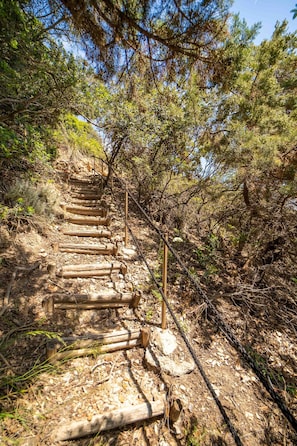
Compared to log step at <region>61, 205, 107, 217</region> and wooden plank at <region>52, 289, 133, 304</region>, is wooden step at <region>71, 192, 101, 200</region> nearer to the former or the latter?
log step at <region>61, 205, 107, 217</region>

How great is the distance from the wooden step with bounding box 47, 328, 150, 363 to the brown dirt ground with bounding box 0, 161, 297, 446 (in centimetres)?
6

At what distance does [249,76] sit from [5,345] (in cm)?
558

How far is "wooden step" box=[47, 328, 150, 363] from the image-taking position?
5.57ft

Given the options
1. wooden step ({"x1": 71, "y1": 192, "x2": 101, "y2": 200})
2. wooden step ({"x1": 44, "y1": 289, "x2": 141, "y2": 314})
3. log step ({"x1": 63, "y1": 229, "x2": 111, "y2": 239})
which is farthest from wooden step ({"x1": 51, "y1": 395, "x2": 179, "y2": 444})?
wooden step ({"x1": 71, "y1": 192, "x2": 101, "y2": 200})

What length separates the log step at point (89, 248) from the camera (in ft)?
10.4

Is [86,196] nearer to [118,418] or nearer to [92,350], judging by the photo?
[92,350]

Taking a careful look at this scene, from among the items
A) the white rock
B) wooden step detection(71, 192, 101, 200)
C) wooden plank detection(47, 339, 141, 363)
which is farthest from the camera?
wooden step detection(71, 192, 101, 200)

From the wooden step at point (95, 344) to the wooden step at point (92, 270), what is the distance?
973 mm

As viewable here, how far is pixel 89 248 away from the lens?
3287mm

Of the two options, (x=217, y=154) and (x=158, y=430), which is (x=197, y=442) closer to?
(x=158, y=430)

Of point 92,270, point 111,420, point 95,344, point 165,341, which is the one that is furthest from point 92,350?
point 92,270

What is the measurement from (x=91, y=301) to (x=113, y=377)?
81cm

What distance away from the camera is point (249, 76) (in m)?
3.87

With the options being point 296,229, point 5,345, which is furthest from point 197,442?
point 296,229
